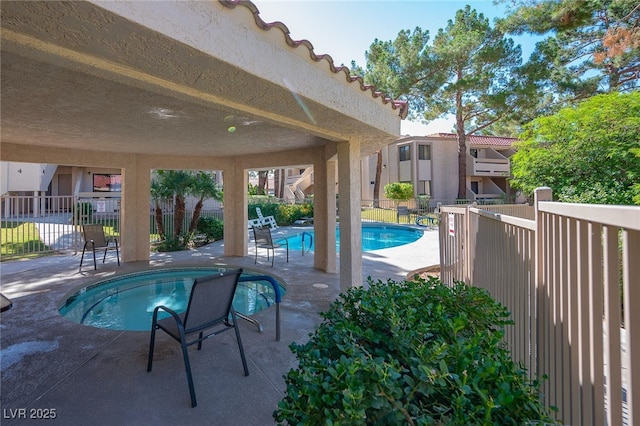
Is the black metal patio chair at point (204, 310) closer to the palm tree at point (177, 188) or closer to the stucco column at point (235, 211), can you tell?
the stucco column at point (235, 211)

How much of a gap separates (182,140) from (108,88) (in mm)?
3146

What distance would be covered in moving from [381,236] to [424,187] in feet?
40.4

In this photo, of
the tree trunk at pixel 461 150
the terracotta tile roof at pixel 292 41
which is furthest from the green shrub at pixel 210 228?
the tree trunk at pixel 461 150

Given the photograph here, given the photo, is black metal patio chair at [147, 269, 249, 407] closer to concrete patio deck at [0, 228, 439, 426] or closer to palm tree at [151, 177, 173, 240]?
concrete patio deck at [0, 228, 439, 426]

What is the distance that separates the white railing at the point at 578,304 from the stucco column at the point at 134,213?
911cm

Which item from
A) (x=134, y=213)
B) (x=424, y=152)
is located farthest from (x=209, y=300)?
(x=424, y=152)

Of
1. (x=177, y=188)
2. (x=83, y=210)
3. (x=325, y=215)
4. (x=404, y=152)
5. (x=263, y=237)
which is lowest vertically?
(x=263, y=237)

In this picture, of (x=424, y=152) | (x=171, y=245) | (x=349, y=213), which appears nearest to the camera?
(x=349, y=213)

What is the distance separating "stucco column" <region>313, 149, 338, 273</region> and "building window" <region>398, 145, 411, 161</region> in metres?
21.5

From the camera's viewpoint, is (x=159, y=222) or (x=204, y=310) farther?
(x=159, y=222)

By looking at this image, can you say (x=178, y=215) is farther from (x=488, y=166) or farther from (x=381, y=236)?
(x=488, y=166)

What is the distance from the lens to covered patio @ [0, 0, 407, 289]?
1.98m

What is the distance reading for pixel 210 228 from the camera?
43.9 ft

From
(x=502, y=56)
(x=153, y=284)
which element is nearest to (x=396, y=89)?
(x=502, y=56)
